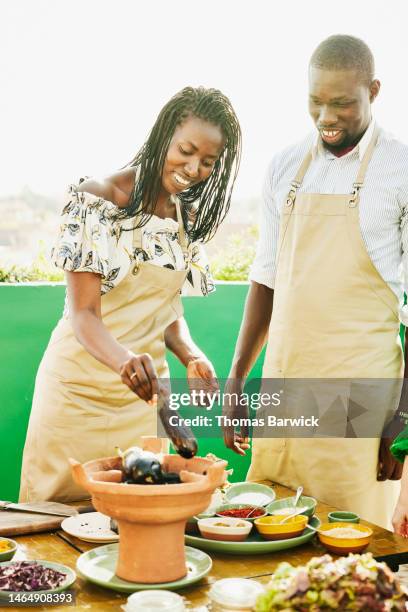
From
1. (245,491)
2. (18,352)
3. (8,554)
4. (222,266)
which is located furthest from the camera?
(222,266)

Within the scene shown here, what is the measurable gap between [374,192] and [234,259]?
2.13 m

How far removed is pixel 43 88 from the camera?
5.37 metres

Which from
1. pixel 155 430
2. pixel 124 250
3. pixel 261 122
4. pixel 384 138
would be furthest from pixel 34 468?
pixel 261 122

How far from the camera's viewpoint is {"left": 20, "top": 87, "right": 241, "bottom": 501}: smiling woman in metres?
2.48

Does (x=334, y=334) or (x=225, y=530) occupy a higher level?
(x=334, y=334)

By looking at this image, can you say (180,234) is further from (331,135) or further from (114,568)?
(114,568)

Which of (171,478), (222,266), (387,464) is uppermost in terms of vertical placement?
(222,266)

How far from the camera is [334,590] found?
139 cm

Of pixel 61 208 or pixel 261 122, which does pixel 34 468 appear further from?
pixel 261 122

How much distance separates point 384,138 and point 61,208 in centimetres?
102

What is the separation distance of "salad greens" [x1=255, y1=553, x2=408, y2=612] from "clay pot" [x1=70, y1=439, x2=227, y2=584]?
0.30m

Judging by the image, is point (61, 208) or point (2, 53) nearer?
point (61, 208)

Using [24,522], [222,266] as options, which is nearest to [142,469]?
[24,522]

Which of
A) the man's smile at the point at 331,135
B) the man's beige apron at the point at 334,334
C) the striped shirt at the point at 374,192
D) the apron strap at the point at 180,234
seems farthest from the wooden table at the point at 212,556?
the man's smile at the point at 331,135
